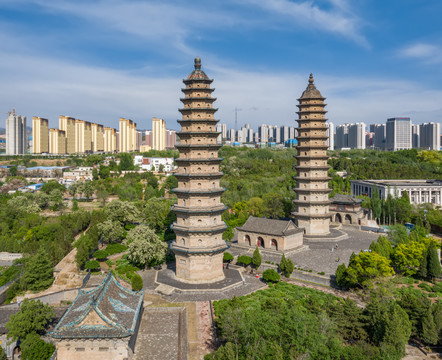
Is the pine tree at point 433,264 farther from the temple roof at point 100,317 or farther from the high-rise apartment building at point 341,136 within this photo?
the high-rise apartment building at point 341,136

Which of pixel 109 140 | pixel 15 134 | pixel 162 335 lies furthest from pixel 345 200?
pixel 15 134

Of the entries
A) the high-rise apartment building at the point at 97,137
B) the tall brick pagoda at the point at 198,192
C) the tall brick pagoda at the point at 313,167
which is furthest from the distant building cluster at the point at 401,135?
the tall brick pagoda at the point at 198,192

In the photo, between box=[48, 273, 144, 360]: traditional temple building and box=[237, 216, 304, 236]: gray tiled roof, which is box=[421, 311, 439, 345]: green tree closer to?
box=[48, 273, 144, 360]: traditional temple building

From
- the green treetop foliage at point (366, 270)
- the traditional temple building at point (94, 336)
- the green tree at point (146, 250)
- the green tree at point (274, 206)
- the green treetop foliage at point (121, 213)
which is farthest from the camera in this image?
the green tree at point (274, 206)

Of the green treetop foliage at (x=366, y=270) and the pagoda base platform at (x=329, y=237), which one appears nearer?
the green treetop foliage at (x=366, y=270)

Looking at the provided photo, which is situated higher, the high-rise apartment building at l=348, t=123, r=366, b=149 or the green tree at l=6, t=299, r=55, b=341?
the high-rise apartment building at l=348, t=123, r=366, b=149

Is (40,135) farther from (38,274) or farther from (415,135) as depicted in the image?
(415,135)

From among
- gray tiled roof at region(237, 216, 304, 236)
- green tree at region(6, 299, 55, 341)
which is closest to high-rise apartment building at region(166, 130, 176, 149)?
gray tiled roof at region(237, 216, 304, 236)

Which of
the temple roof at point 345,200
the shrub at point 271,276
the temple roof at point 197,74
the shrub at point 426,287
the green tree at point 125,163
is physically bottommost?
the shrub at point 426,287
